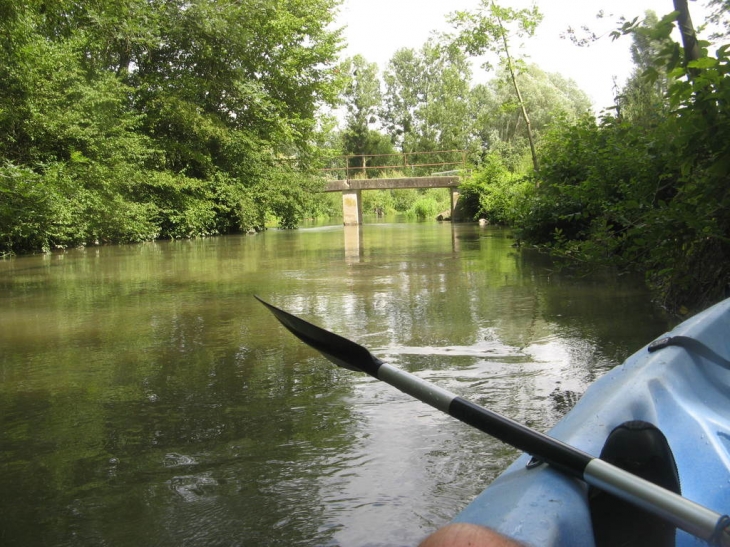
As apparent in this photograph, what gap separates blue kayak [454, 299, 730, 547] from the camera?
56.5 inches

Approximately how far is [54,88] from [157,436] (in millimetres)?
15391

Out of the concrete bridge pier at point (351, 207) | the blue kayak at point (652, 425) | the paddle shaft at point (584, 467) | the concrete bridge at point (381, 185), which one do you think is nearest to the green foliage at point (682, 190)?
the blue kayak at point (652, 425)

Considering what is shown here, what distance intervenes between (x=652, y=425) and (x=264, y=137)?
26.9 meters

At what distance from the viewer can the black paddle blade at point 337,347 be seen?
2.58 m

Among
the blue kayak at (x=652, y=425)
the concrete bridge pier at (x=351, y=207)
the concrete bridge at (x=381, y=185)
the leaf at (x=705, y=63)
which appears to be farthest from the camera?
the concrete bridge pier at (x=351, y=207)

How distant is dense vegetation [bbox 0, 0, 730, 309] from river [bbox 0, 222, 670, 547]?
1036 mm

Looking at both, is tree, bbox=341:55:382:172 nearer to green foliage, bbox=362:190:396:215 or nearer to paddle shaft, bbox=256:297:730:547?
green foliage, bbox=362:190:396:215

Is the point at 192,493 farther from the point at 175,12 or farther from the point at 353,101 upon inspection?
the point at 353,101

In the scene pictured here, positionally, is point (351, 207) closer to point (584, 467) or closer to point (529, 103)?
point (529, 103)

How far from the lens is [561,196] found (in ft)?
36.7

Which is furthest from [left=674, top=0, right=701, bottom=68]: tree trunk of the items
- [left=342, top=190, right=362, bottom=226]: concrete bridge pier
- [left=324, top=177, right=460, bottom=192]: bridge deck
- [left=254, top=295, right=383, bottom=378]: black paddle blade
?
[left=342, top=190, right=362, bottom=226]: concrete bridge pier

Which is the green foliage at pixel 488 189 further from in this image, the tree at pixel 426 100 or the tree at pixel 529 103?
the tree at pixel 426 100

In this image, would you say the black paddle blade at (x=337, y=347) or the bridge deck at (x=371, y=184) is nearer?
the black paddle blade at (x=337, y=347)

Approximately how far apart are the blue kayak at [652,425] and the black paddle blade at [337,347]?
0.73 m
